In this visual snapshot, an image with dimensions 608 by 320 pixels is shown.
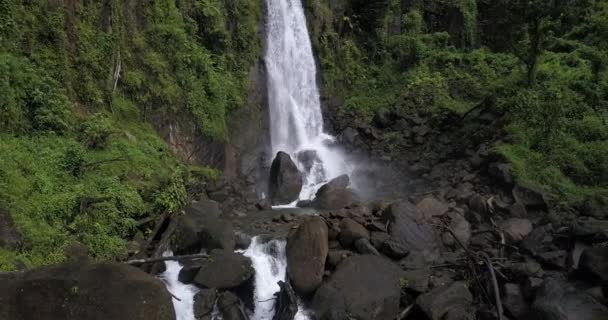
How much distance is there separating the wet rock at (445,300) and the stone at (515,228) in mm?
2587

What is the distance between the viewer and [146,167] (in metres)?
11.4

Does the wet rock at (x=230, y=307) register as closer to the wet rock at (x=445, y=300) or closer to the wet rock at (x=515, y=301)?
the wet rock at (x=445, y=300)

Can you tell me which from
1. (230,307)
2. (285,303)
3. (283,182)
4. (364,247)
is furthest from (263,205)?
(230,307)

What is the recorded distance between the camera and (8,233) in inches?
302

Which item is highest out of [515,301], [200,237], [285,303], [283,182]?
[200,237]

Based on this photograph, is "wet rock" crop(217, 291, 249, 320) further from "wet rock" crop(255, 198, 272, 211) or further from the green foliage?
the green foliage

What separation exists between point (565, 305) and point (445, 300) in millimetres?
1940

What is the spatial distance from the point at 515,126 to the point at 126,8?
12854mm

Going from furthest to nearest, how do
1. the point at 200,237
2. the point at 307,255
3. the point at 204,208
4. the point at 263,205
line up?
the point at 263,205
the point at 204,208
the point at 200,237
the point at 307,255

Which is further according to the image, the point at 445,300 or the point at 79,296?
the point at 445,300

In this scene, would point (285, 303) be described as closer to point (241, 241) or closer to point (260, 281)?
point (260, 281)

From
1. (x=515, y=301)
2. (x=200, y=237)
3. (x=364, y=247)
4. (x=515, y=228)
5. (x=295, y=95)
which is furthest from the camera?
(x=295, y=95)

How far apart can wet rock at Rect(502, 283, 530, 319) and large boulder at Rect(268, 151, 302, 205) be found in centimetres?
795

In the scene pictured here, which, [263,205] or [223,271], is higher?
[223,271]
